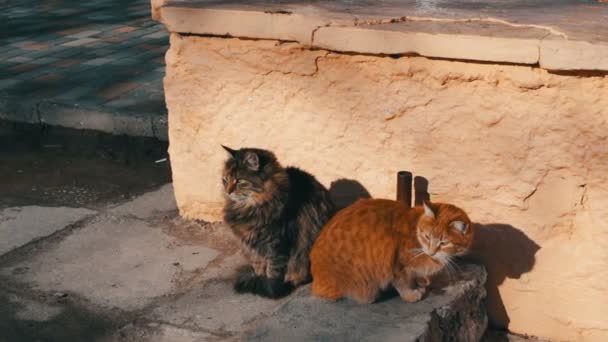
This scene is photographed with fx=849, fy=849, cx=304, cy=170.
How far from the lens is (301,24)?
13.3 ft

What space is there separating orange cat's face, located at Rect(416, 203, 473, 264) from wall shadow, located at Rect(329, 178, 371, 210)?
0.67 meters

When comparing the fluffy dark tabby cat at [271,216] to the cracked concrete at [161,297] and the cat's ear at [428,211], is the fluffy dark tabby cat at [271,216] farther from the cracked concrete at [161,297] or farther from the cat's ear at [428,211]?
the cat's ear at [428,211]

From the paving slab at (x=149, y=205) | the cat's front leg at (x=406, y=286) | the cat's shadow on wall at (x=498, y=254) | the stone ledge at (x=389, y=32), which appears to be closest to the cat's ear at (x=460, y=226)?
the cat's front leg at (x=406, y=286)

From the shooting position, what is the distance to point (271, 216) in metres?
3.93

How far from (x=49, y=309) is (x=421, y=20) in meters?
2.23

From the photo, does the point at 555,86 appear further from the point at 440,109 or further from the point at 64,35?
the point at 64,35

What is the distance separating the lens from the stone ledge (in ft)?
11.6

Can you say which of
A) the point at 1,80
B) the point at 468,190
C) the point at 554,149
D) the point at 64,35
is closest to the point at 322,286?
the point at 468,190

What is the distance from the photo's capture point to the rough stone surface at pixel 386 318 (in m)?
3.42

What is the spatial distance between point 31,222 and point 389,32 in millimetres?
2387

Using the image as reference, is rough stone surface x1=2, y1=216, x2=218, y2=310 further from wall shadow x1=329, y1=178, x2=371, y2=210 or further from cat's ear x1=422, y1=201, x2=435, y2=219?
cat's ear x1=422, y1=201, x2=435, y2=219

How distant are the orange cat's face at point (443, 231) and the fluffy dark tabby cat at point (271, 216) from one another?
627mm

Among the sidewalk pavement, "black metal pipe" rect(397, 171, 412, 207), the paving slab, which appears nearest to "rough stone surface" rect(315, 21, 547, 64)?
"black metal pipe" rect(397, 171, 412, 207)

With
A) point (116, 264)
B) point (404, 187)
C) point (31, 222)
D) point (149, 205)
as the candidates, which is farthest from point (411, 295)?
point (31, 222)
